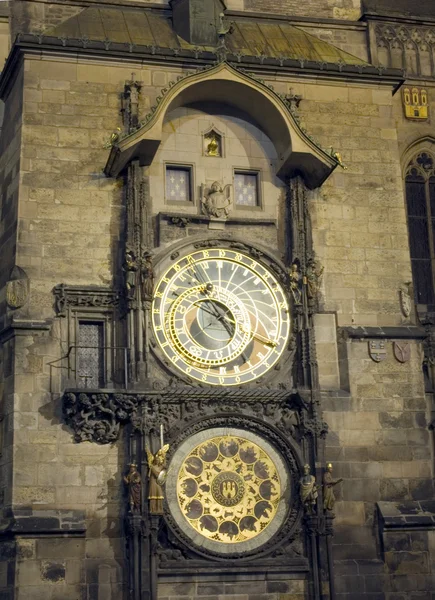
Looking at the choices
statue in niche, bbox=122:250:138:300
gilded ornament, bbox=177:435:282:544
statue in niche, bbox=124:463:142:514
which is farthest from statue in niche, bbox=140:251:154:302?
statue in niche, bbox=124:463:142:514

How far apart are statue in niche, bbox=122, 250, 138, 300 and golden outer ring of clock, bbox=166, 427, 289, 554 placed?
246 cm

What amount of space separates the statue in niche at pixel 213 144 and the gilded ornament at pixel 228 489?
488 centimetres

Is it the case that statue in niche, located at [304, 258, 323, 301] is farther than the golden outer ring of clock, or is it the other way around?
statue in niche, located at [304, 258, 323, 301]

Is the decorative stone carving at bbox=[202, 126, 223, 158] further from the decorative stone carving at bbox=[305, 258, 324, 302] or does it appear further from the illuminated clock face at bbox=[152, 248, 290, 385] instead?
the decorative stone carving at bbox=[305, 258, 324, 302]

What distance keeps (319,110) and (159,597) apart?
8718 millimetres

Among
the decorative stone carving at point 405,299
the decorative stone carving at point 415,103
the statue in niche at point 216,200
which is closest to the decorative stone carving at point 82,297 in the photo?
the statue in niche at point 216,200

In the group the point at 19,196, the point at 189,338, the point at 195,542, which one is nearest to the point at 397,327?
the point at 189,338

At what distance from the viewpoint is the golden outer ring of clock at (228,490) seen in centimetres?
2158

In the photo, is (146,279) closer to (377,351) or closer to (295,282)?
(295,282)

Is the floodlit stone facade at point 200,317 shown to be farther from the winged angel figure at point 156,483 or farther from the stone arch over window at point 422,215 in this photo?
the stone arch over window at point 422,215

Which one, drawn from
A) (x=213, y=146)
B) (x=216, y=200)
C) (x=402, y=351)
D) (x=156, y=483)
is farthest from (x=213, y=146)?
(x=156, y=483)

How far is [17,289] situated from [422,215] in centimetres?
803

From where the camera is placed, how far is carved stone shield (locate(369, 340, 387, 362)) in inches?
907

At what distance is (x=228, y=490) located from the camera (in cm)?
2184
